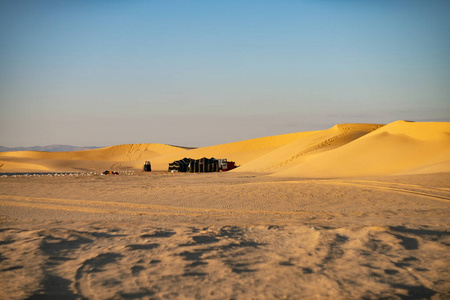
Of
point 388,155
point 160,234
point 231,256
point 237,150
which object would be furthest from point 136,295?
point 237,150

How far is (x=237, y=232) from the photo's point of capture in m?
6.41

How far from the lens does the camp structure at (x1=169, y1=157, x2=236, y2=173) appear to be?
112 ft

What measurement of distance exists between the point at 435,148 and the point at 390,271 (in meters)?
21.3

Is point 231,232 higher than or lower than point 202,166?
lower

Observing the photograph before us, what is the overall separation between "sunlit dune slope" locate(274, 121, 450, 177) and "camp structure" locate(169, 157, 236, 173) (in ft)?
35.5

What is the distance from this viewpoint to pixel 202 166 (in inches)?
1352

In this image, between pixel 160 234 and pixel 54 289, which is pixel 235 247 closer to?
pixel 160 234

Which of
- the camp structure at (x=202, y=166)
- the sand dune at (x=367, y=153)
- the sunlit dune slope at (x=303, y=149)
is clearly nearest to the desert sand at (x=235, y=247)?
the sand dune at (x=367, y=153)

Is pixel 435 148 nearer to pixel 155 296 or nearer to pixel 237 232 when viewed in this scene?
pixel 237 232

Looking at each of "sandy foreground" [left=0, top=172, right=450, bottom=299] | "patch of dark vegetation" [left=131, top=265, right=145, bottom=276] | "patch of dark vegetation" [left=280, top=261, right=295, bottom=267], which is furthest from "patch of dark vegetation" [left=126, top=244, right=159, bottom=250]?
"patch of dark vegetation" [left=280, top=261, right=295, bottom=267]

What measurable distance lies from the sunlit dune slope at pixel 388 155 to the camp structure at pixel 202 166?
1081cm

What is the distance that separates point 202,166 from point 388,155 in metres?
16.4

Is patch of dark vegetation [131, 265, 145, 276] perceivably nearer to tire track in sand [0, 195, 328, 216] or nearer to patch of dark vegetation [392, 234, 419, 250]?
patch of dark vegetation [392, 234, 419, 250]

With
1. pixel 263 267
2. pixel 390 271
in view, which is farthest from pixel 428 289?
pixel 263 267
